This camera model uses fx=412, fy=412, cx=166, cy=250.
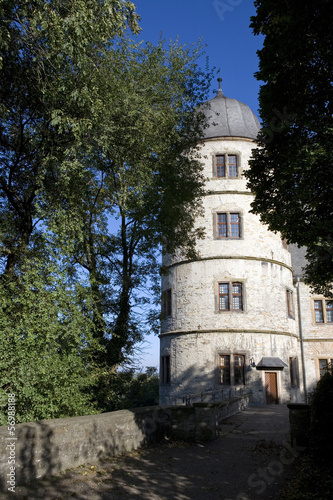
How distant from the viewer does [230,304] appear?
20281 mm

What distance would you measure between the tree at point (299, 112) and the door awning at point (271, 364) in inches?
407

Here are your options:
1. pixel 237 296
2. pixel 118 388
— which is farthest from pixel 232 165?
pixel 118 388

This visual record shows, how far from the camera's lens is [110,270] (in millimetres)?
13922

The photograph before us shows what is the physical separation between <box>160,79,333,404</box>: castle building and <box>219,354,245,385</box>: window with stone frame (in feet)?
0.15

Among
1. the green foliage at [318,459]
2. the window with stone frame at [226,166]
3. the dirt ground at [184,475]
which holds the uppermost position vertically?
the window with stone frame at [226,166]

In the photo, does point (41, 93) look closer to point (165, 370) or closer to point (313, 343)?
point (165, 370)

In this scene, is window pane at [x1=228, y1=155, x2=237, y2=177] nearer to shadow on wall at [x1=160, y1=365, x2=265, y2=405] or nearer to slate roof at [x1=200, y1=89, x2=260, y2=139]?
slate roof at [x1=200, y1=89, x2=260, y2=139]

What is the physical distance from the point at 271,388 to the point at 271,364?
1.59 meters

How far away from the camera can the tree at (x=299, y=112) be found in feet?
25.8

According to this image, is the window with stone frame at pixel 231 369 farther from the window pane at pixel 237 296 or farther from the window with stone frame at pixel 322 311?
the window with stone frame at pixel 322 311

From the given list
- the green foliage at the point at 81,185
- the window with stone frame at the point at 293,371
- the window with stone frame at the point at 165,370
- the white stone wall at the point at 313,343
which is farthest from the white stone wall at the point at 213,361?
the green foliage at the point at 81,185

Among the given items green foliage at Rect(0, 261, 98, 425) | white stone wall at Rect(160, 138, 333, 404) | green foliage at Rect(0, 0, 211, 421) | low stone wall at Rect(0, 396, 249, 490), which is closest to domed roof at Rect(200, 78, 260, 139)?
white stone wall at Rect(160, 138, 333, 404)

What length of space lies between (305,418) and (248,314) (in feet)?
39.0

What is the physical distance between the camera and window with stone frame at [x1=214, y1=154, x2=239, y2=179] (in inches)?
862
